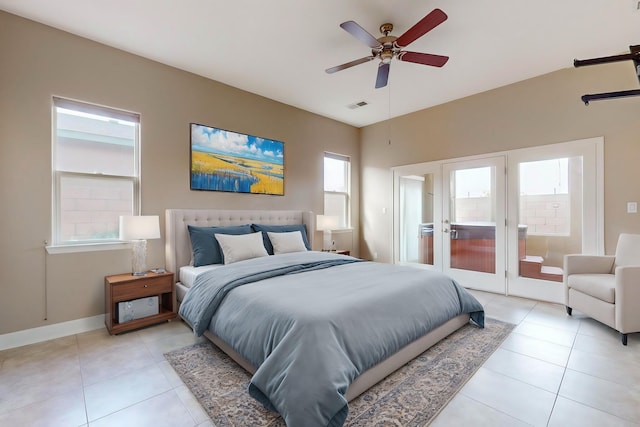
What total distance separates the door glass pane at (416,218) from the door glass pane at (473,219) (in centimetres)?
37

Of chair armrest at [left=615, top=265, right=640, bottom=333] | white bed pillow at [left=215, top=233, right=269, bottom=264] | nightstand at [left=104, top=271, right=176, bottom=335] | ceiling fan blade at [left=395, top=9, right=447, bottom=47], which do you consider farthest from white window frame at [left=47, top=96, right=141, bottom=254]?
chair armrest at [left=615, top=265, right=640, bottom=333]

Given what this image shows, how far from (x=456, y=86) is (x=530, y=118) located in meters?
1.04

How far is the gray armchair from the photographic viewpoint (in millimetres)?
2451

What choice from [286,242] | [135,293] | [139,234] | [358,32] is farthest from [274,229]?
[358,32]

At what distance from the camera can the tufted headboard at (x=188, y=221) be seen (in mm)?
3275

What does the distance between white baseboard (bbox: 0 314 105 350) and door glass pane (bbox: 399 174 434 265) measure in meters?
4.47

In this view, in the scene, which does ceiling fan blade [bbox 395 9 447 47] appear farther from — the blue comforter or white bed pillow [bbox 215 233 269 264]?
white bed pillow [bbox 215 233 269 264]

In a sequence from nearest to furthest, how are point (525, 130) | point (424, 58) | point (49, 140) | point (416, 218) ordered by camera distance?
point (424, 58) < point (49, 140) < point (525, 130) < point (416, 218)

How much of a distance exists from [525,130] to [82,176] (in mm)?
5287

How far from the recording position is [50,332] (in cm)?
269

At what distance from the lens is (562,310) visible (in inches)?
132

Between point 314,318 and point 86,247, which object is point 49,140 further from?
point 314,318

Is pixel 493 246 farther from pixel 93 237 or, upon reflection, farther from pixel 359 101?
pixel 93 237

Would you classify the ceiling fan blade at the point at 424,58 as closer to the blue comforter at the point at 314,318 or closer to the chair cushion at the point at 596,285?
the blue comforter at the point at 314,318
